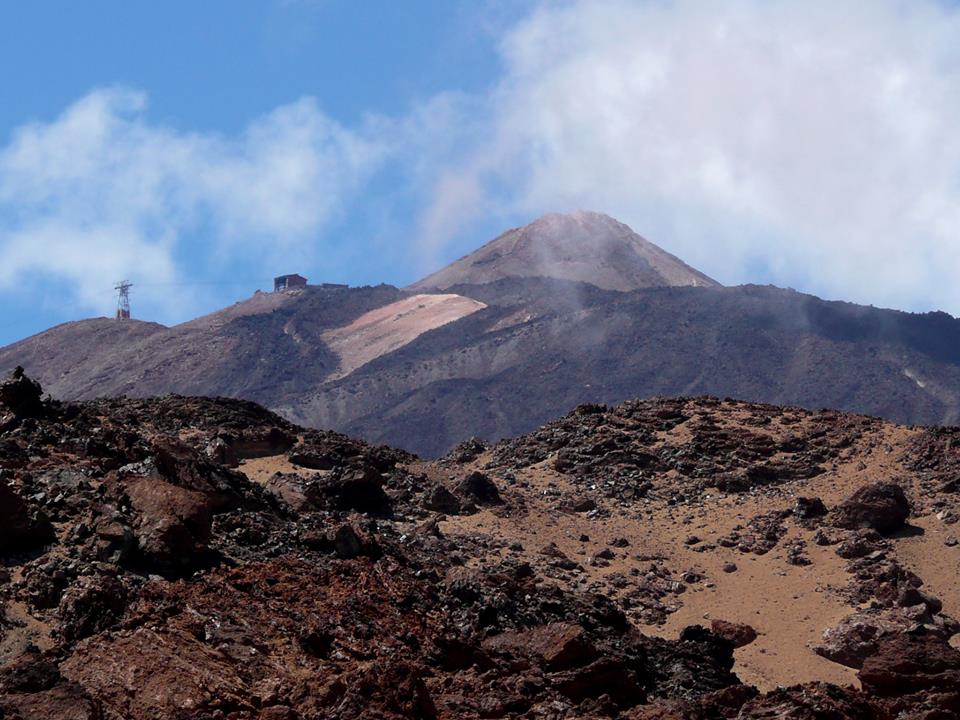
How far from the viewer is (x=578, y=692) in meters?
15.5

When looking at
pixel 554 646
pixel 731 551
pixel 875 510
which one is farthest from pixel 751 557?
pixel 554 646

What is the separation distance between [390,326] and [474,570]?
4777 inches

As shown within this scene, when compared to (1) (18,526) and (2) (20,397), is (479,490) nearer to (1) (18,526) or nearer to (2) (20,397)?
(2) (20,397)

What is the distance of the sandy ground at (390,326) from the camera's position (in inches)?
5162

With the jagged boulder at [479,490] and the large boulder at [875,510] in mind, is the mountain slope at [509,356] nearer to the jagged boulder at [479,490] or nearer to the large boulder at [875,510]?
the large boulder at [875,510]

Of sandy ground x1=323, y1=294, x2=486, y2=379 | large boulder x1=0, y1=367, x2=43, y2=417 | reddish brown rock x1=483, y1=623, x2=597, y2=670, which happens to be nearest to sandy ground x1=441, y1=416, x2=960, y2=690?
reddish brown rock x1=483, y1=623, x2=597, y2=670

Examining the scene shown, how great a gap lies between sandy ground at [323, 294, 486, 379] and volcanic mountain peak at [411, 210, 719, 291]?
11.8 meters

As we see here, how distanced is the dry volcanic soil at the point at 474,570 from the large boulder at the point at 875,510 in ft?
0.15

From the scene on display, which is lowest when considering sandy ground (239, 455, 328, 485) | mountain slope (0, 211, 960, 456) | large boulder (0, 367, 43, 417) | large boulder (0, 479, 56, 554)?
large boulder (0, 479, 56, 554)

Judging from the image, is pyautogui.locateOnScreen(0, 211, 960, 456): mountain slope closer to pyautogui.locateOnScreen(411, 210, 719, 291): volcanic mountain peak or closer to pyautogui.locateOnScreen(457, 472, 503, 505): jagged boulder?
pyautogui.locateOnScreen(411, 210, 719, 291): volcanic mountain peak

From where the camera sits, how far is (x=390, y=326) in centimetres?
13975

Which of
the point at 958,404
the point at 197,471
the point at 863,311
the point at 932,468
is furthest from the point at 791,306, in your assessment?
the point at 197,471

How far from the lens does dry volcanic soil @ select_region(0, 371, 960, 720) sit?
13875 millimetres

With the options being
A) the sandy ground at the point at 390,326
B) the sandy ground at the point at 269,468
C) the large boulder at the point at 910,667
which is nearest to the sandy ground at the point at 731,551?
the sandy ground at the point at 269,468
